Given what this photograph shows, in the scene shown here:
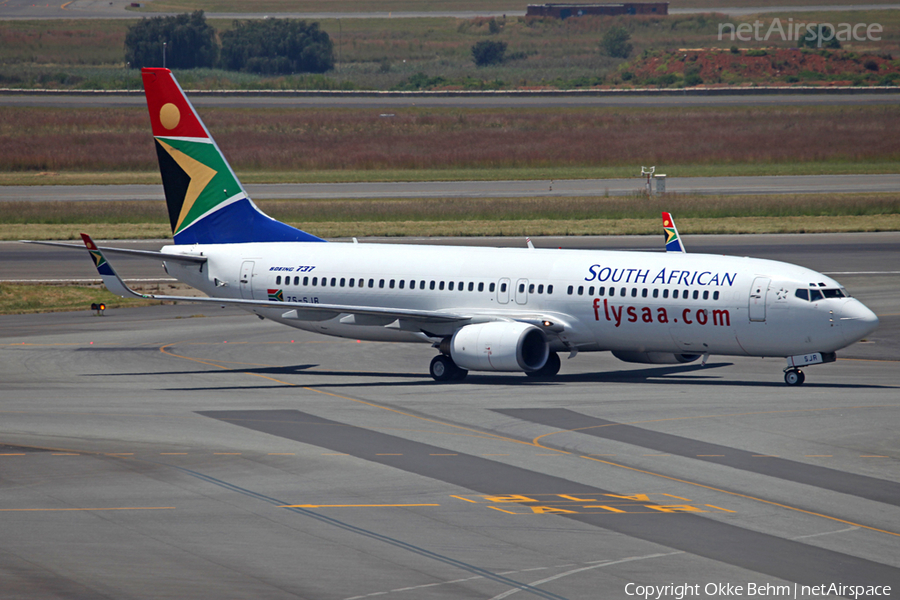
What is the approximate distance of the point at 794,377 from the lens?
37.5 meters

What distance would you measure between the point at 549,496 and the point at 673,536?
11.9 ft

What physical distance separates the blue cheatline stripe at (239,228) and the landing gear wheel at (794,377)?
60.2 ft

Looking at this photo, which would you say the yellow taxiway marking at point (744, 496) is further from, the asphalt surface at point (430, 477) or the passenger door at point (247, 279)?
the passenger door at point (247, 279)

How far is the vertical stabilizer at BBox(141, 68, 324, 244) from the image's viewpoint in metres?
45.2

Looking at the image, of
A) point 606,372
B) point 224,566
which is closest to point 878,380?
point 606,372

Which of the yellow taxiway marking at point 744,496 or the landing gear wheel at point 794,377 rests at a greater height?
the landing gear wheel at point 794,377

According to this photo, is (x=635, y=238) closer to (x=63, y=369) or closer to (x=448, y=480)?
(x=63, y=369)

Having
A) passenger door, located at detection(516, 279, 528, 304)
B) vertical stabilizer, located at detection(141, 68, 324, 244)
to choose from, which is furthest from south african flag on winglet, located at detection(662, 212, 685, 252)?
vertical stabilizer, located at detection(141, 68, 324, 244)

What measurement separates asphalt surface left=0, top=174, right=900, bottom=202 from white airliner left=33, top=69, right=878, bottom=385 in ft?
174

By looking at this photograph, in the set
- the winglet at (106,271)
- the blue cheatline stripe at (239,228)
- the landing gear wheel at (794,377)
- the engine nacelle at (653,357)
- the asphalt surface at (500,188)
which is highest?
the asphalt surface at (500,188)

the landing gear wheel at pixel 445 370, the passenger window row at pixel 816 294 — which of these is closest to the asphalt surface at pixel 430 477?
the landing gear wheel at pixel 445 370

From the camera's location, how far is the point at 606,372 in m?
41.8

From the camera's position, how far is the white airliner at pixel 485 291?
36.8 m

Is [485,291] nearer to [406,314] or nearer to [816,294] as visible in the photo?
[406,314]
